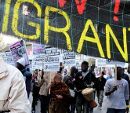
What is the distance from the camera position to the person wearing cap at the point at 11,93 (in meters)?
3.31

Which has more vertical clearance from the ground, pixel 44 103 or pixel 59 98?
pixel 59 98

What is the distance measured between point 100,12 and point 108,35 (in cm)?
29

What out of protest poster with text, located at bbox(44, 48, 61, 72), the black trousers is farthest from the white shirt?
the black trousers

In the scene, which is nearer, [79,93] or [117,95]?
[117,95]

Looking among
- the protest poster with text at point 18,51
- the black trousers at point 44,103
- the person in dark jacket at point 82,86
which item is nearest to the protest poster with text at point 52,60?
the person in dark jacket at point 82,86

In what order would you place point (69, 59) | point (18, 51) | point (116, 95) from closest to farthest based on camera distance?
point (116, 95), point (18, 51), point (69, 59)

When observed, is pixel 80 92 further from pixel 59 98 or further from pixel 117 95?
pixel 117 95

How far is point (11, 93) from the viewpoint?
131 inches

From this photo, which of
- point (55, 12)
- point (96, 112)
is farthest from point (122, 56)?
point (96, 112)

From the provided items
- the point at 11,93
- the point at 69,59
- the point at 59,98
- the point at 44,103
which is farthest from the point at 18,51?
the point at 11,93

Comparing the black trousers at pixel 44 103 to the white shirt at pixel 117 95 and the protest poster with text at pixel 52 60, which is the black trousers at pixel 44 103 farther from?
the white shirt at pixel 117 95

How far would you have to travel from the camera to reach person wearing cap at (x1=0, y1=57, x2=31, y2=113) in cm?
331

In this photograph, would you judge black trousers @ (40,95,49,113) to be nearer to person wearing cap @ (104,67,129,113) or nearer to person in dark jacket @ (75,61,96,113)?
person in dark jacket @ (75,61,96,113)

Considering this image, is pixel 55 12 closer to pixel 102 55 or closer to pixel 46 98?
pixel 102 55
